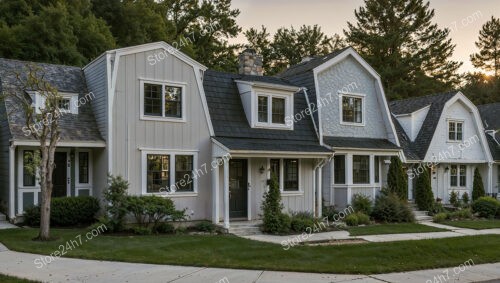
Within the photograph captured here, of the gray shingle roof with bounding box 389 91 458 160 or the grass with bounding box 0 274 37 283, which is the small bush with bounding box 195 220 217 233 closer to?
the grass with bounding box 0 274 37 283

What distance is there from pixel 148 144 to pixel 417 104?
53.2 feet

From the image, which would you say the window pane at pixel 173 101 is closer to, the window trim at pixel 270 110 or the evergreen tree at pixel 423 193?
the window trim at pixel 270 110

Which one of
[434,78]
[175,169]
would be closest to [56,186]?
[175,169]

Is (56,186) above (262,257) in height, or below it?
above

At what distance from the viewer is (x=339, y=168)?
1977 centimetres

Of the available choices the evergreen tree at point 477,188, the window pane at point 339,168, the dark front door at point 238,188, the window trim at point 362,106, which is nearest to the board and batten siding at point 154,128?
the dark front door at point 238,188

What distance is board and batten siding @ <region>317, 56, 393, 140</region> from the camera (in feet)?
65.0

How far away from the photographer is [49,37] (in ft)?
83.6

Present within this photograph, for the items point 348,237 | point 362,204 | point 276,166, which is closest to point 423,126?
point 362,204

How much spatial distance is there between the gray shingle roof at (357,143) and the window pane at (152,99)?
23.9 feet

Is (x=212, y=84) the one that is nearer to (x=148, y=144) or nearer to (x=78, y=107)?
(x=148, y=144)

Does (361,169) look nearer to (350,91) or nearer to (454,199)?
(350,91)

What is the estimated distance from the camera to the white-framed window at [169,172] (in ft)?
49.5

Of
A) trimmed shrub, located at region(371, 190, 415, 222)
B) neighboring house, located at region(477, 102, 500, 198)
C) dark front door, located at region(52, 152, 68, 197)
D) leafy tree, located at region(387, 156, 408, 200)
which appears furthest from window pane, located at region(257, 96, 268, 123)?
neighboring house, located at region(477, 102, 500, 198)
